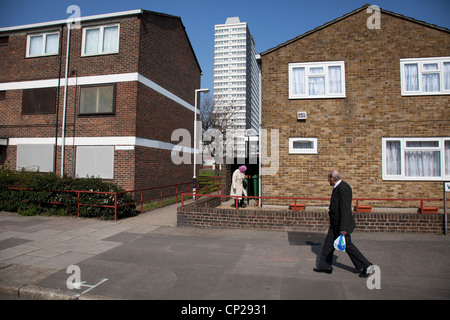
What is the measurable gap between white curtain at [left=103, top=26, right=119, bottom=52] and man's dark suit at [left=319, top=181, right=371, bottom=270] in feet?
40.5

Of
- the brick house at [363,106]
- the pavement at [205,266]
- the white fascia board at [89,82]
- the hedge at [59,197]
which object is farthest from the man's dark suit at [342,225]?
the white fascia board at [89,82]

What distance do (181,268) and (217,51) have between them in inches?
5543

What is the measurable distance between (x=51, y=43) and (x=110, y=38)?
3296 millimetres

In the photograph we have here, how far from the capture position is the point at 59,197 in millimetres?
10141

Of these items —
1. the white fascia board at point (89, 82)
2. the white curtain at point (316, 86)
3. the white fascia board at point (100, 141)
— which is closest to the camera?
the white curtain at point (316, 86)

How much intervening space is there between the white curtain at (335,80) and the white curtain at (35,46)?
543 inches

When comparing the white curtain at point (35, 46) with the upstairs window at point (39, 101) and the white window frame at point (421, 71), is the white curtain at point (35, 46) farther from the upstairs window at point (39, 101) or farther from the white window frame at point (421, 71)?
the white window frame at point (421, 71)

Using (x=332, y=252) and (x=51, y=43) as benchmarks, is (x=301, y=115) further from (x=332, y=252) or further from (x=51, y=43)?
(x=51, y=43)

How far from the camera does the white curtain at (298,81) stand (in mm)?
10742

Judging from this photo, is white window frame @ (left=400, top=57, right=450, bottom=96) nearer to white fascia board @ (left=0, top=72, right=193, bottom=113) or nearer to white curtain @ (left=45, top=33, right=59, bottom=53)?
white fascia board @ (left=0, top=72, right=193, bottom=113)

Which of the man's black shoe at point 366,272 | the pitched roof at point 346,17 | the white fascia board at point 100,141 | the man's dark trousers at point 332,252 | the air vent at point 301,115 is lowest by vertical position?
the man's black shoe at point 366,272

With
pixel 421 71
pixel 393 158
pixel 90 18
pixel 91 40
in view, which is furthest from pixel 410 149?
pixel 90 18

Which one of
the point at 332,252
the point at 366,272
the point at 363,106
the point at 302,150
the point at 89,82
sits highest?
the point at 89,82
